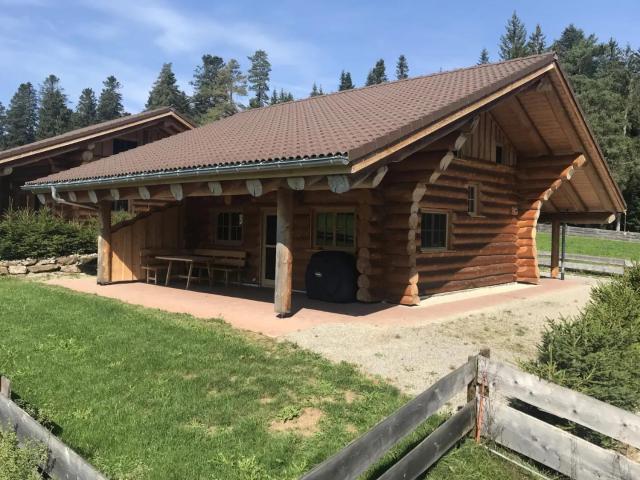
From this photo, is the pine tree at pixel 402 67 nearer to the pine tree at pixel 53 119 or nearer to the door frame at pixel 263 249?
the pine tree at pixel 53 119

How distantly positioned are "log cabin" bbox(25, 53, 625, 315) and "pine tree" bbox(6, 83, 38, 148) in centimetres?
9847

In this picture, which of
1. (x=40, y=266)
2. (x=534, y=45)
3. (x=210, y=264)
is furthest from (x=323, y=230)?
(x=534, y=45)

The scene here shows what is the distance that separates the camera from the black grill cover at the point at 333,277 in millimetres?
10234

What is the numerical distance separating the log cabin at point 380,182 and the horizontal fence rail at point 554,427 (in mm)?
3657

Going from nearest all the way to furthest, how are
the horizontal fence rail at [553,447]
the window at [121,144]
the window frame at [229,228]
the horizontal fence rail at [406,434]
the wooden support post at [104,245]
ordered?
1. the horizontal fence rail at [406,434]
2. the horizontal fence rail at [553,447]
3. the wooden support post at [104,245]
4. the window frame at [229,228]
5. the window at [121,144]

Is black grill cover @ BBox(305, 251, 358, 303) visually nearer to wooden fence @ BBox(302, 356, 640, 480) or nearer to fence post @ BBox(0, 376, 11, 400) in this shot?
wooden fence @ BBox(302, 356, 640, 480)

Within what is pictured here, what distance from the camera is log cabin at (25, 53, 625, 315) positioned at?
829 cm

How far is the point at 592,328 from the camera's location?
4.54 meters

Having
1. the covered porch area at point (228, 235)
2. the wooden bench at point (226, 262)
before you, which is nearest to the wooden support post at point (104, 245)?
the covered porch area at point (228, 235)

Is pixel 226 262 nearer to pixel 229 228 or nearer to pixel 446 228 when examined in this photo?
pixel 229 228

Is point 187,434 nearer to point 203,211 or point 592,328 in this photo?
point 592,328

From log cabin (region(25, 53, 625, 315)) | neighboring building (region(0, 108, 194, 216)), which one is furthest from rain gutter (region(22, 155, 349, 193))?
neighboring building (region(0, 108, 194, 216))

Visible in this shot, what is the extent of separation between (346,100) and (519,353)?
8361 millimetres

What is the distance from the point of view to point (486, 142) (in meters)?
13.3
